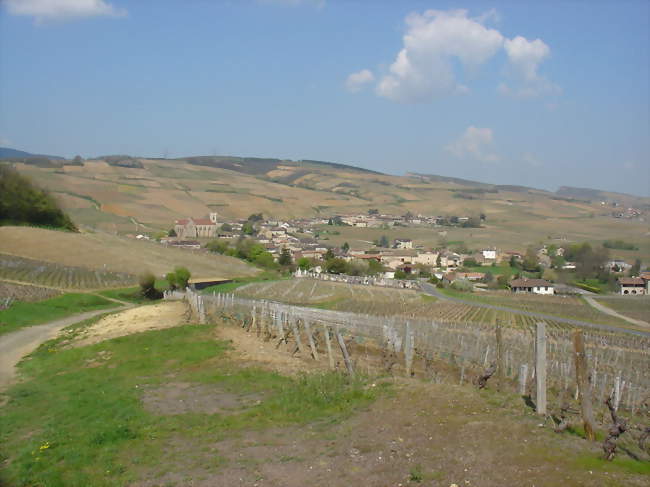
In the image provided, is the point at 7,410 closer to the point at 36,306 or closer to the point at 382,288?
the point at 36,306

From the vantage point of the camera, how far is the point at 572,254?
13300 cm

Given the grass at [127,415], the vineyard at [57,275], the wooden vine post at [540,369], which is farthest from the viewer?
the vineyard at [57,275]

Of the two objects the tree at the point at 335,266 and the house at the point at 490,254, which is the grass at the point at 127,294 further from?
the house at the point at 490,254

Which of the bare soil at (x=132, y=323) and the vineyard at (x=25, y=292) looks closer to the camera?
the bare soil at (x=132, y=323)

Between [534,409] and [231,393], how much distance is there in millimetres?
6822

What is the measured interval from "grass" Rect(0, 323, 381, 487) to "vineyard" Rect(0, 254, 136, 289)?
36.0 metres

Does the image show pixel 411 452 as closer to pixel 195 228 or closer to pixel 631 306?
pixel 631 306

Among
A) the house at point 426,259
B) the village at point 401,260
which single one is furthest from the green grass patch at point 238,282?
the house at point 426,259

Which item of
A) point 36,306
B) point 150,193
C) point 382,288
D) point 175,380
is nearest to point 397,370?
point 175,380

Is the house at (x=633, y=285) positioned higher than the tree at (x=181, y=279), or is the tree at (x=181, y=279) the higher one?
the tree at (x=181, y=279)

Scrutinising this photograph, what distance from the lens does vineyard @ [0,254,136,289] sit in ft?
172

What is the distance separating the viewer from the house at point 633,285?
100250 millimetres

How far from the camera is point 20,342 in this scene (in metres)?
26.3

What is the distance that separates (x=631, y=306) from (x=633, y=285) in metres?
24.5
